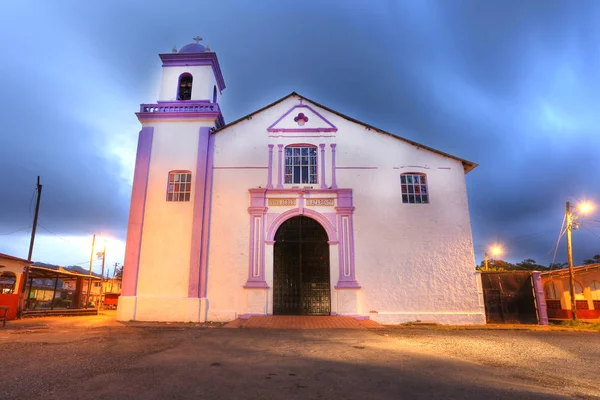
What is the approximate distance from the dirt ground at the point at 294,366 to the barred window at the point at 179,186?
5795 mm

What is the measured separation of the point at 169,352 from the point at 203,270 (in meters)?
6.22

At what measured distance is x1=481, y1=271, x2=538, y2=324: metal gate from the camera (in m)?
12.8

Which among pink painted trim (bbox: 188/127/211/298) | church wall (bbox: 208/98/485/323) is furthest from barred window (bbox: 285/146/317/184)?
pink painted trim (bbox: 188/127/211/298)

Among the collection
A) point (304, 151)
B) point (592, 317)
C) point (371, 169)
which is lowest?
point (592, 317)

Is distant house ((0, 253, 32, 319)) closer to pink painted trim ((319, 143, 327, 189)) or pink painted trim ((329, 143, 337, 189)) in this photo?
pink painted trim ((319, 143, 327, 189))

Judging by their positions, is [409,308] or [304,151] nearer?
[409,308]

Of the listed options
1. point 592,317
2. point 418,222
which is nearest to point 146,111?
point 418,222

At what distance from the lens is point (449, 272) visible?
42.5 feet

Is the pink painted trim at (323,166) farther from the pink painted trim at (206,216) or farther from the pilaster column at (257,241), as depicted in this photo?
the pink painted trim at (206,216)

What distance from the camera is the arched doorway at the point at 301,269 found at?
12891mm

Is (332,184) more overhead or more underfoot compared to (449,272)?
more overhead

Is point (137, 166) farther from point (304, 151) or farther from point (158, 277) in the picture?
point (304, 151)

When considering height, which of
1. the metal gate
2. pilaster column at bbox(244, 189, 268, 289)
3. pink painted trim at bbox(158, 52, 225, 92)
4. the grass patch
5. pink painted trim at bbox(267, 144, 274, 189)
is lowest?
the grass patch

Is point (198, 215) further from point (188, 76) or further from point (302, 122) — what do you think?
point (188, 76)
